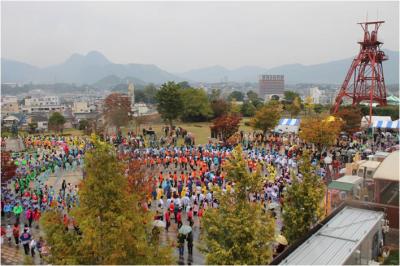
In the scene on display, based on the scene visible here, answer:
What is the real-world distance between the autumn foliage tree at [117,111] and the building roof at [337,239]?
35169 millimetres

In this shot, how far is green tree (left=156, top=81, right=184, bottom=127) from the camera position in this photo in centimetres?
4734

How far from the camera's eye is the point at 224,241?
829 centimetres

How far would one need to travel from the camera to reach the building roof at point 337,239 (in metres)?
8.74

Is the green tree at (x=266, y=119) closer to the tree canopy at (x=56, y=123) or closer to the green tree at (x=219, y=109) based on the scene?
the green tree at (x=219, y=109)

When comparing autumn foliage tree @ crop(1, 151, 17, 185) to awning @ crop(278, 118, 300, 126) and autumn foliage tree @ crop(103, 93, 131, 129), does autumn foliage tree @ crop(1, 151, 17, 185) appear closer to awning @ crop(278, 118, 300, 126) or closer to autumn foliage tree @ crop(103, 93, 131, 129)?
autumn foliage tree @ crop(103, 93, 131, 129)

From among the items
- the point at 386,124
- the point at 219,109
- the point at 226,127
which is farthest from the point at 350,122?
the point at 219,109

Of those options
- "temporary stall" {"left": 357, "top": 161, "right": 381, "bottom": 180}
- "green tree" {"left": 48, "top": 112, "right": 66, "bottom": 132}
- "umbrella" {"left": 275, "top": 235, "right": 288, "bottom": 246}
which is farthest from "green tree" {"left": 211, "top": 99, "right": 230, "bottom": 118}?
"umbrella" {"left": 275, "top": 235, "right": 288, "bottom": 246}

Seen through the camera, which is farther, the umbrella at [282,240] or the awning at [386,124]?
the awning at [386,124]

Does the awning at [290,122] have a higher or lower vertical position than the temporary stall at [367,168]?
higher

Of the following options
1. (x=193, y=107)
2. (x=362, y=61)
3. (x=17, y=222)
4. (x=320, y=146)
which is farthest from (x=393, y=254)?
(x=193, y=107)

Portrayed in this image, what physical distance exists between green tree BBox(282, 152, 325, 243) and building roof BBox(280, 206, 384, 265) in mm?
468

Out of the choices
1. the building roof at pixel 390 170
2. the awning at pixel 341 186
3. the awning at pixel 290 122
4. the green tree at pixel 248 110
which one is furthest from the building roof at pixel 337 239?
the green tree at pixel 248 110

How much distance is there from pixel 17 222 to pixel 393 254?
13611mm

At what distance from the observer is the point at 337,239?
32.1 ft
